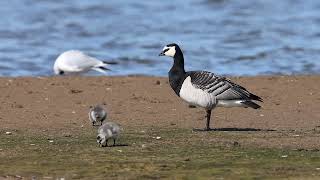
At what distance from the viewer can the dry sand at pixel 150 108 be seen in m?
14.2

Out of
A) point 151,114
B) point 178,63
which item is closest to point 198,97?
point 178,63

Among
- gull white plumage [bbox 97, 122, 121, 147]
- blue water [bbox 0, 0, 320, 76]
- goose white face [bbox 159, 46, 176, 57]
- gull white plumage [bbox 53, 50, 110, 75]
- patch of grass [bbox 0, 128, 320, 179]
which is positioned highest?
blue water [bbox 0, 0, 320, 76]

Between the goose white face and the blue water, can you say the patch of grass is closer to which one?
the goose white face

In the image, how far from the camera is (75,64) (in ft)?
71.2

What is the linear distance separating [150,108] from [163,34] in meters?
12.8

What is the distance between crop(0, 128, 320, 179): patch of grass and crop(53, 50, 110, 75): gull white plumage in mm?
8333

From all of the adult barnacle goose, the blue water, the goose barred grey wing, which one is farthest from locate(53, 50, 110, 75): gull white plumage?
the goose barred grey wing

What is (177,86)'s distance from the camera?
14383mm

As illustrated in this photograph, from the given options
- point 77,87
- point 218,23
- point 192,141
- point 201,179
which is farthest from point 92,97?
point 218,23

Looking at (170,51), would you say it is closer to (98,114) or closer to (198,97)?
(198,97)

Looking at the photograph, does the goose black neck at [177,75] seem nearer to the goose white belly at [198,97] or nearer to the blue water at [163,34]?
the goose white belly at [198,97]

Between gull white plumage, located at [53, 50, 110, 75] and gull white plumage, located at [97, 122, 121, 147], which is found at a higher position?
gull white plumage, located at [53, 50, 110, 75]

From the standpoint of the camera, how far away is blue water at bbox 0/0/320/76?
933 inches

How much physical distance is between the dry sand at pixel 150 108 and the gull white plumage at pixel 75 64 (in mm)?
1251
